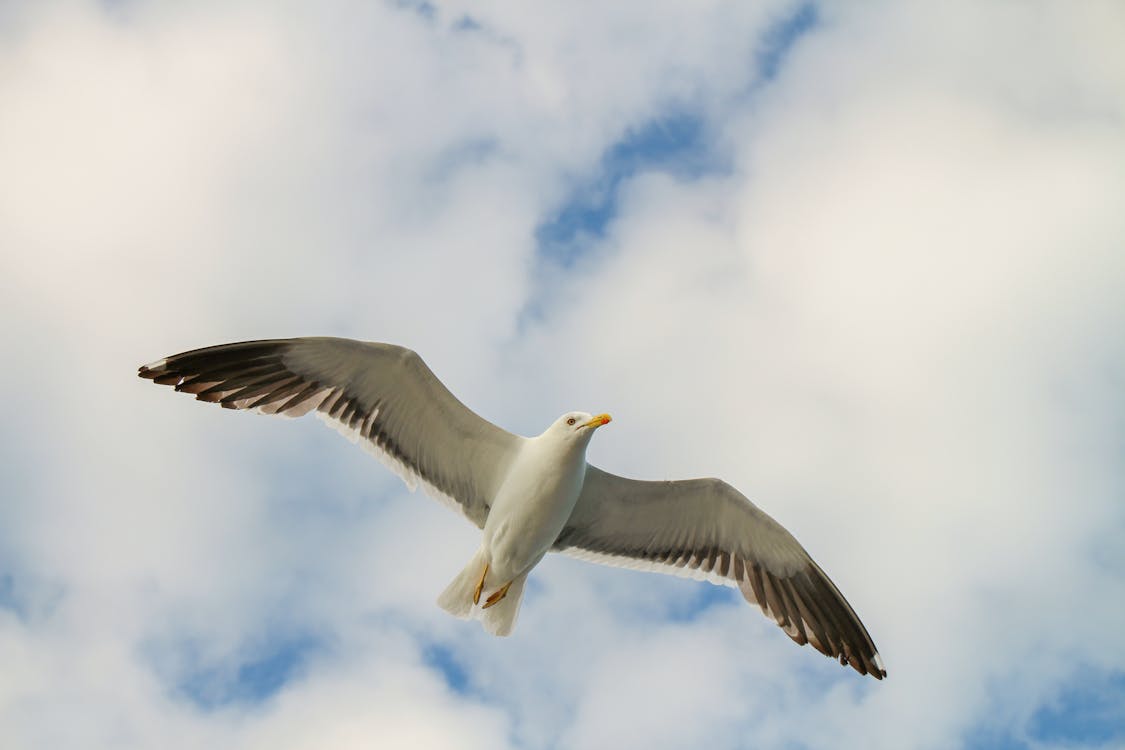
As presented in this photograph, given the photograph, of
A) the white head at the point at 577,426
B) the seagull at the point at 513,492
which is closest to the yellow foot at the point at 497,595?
the seagull at the point at 513,492

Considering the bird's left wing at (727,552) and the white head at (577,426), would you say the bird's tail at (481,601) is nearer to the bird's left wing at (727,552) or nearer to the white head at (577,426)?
the bird's left wing at (727,552)

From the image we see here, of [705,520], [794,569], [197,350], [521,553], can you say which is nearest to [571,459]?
[521,553]

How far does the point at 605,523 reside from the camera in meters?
11.9

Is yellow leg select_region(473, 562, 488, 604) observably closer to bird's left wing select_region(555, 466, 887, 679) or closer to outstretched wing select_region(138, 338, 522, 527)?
outstretched wing select_region(138, 338, 522, 527)

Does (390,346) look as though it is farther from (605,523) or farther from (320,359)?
(605,523)

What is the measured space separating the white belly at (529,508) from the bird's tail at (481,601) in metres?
0.13

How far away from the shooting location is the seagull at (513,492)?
1088 centimetres

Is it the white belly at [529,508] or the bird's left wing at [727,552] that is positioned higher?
the bird's left wing at [727,552]

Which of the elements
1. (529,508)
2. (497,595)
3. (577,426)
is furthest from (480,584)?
(577,426)

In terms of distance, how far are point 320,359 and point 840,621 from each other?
5.58 metres

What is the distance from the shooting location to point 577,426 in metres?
10.8

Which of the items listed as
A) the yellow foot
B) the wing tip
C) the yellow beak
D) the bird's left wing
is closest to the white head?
the yellow beak

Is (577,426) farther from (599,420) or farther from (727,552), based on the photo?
(727,552)

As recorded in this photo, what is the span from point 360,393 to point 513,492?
1.66m
